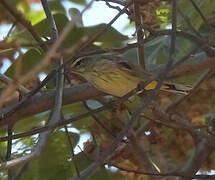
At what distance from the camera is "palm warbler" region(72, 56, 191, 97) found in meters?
2.71

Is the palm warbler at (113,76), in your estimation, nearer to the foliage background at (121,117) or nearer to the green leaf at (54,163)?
the foliage background at (121,117)

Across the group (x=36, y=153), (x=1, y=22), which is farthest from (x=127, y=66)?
(x=36, y=153)

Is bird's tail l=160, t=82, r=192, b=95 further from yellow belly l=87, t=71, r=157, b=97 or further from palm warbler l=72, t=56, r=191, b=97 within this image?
yellow belly l=87, t=71, r=157, b=97

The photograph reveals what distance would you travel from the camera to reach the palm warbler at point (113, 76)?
271 centimetres

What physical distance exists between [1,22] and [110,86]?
747 mm

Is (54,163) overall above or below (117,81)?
below

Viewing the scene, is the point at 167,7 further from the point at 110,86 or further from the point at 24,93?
the point at 24,93

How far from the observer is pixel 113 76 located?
9.77 ft

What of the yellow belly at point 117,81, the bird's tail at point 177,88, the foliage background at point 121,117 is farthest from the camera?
the yellow belly at point 117,81

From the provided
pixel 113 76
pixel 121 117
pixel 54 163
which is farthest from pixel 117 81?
pixel 54 163

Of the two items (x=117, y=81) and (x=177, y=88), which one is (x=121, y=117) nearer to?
(x=117, y=81)

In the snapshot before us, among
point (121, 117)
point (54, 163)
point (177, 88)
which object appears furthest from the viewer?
point (121, 117)

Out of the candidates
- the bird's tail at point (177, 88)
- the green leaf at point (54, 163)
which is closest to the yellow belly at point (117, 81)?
the bird's tail at point (177, 88)

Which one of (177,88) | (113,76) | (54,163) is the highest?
(113,76)
